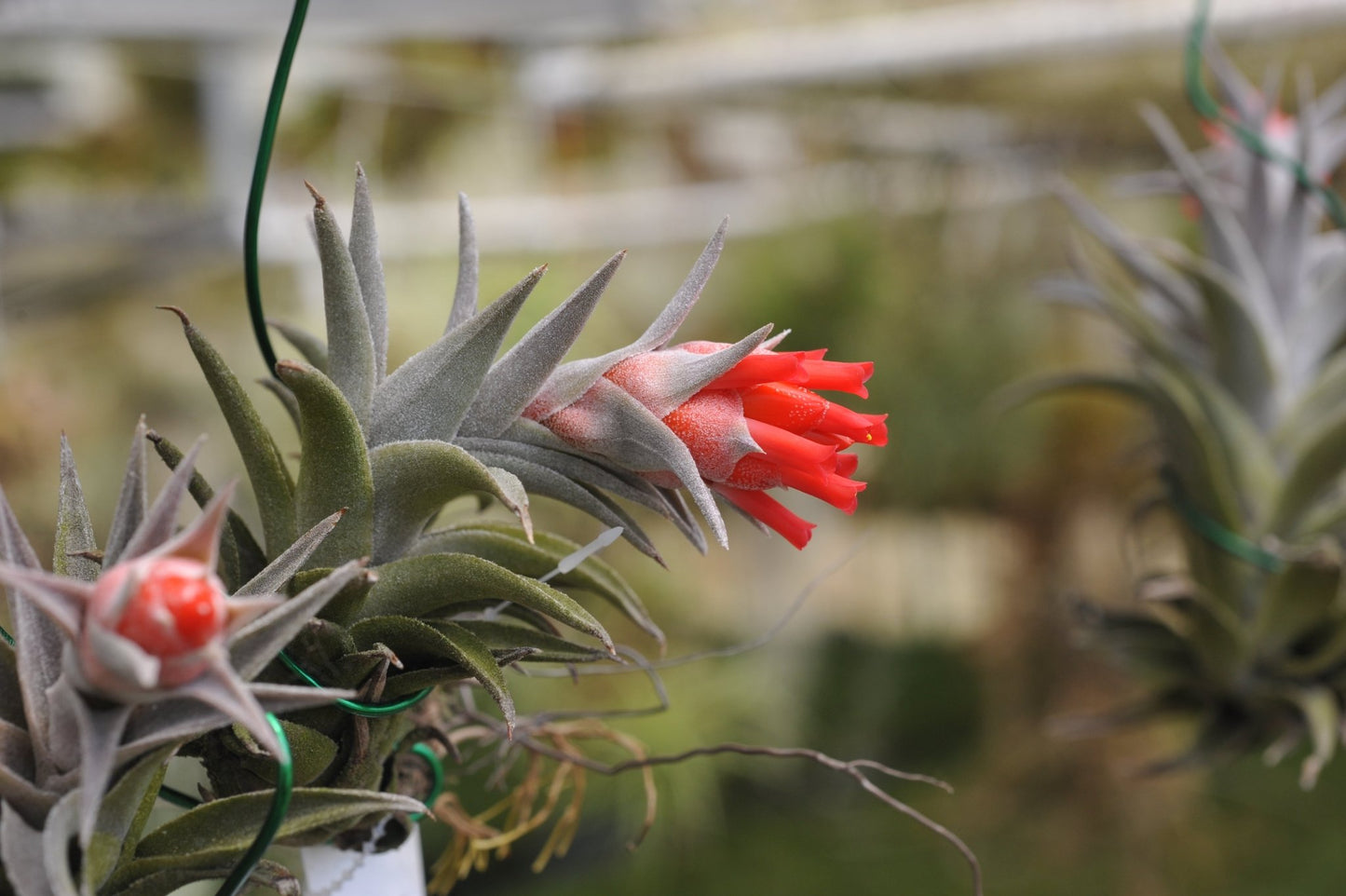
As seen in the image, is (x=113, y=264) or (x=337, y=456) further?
(x=113, y=264)

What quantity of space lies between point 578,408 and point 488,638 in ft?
0.31

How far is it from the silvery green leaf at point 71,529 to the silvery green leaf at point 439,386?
0.30ft

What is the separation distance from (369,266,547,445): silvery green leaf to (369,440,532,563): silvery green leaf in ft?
0.04

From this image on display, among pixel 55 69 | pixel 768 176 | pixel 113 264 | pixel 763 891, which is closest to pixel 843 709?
pixel 763 891

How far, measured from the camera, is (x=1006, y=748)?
2.53m

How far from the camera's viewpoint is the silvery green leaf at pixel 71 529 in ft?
1.08

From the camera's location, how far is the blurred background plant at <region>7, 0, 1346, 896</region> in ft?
6.19

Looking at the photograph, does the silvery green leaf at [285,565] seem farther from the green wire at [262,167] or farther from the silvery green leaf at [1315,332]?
the silvery green leaf at [1315,332]

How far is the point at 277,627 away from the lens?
0.28 meters

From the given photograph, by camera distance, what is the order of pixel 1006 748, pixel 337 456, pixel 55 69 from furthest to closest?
pixel 1006 748 < pixel 55 69 < pixel 337 456

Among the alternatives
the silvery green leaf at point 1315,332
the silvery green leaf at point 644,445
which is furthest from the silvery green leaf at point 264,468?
the silvery green leaf at point 1315,332

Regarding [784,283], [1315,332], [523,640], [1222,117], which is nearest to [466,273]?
[523,640]

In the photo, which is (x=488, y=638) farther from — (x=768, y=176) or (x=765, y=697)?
(x=768, y=176)

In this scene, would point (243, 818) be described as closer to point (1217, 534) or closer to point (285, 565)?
point (285, 565)
